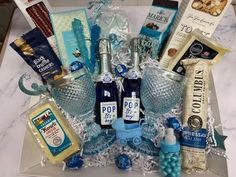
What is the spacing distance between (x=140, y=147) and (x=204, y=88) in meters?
0.18

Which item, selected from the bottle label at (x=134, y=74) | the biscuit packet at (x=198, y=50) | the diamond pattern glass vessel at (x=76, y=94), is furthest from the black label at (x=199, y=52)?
the diamond pattern glass vessel at (x=76, y=94)

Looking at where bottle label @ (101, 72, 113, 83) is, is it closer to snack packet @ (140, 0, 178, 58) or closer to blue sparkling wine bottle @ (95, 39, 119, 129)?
blue sparkling wine bottle @ (95, 39, 119, 129)

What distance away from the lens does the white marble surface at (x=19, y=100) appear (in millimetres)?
760

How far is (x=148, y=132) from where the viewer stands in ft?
2.41

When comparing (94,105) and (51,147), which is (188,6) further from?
(51,147)

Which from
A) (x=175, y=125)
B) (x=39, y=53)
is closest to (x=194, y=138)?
(x=175, y=125)

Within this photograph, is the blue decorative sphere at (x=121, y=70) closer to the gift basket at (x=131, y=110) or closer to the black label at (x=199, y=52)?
the gift basket at (x=131, y=110)

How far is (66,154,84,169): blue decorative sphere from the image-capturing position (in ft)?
2.36

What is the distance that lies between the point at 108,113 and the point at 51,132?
0.39ft

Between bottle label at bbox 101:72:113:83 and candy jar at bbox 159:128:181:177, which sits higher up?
bottle label at bbox 101:72:113:83

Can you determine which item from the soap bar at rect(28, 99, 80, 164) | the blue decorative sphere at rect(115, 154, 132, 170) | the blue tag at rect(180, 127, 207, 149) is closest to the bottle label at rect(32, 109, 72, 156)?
the soap bar at rect(28, 99, 80, 164)

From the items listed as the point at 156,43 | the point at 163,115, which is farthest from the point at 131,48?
the point at 163,115

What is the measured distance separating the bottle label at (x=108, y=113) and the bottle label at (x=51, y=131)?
0.28 feet

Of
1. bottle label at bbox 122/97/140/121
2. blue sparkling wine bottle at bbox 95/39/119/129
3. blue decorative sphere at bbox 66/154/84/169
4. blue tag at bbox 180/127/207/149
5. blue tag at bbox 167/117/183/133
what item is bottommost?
blue tag at bbox 180/127/207/149
